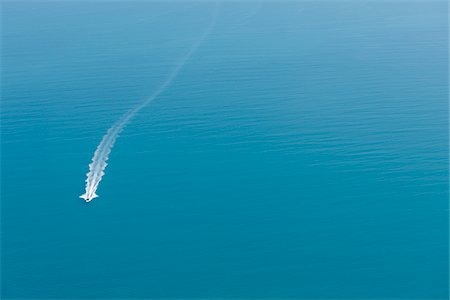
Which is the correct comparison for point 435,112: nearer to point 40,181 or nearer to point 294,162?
point 294,162

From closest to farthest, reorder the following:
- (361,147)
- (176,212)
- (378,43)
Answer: (176,212) < (361,147) < (378,43)

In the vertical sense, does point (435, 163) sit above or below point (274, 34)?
below

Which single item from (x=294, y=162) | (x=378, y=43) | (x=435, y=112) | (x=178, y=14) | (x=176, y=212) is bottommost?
(x=176, y=212)

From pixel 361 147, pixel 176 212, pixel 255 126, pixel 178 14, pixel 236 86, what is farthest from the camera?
pixel 178 14

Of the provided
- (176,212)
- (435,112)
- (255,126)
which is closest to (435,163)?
(435,112)

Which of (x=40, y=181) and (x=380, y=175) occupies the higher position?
(x=380, y=175)

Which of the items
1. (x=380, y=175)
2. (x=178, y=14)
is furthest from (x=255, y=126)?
(x=178, y=14)

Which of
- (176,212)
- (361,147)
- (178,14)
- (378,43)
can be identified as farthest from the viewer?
(178,14)

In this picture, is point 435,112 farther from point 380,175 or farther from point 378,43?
point 378,43

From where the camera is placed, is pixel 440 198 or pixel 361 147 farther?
pixel 361 147
